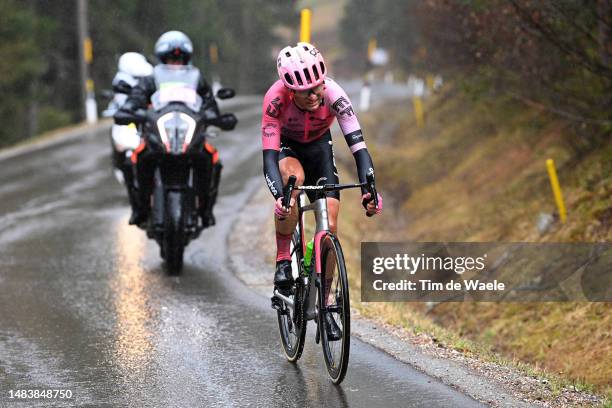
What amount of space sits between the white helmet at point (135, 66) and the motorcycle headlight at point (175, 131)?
3.25 meters

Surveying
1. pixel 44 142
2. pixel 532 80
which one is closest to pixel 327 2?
pixel 44 142

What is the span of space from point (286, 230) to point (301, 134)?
2.29 feet

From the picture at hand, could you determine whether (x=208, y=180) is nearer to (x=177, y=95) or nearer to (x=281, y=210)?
(x=177, y=95)

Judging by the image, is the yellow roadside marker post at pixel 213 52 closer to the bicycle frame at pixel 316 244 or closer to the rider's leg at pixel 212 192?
the rider's leg at pixel 212 192

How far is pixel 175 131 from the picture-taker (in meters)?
9.28

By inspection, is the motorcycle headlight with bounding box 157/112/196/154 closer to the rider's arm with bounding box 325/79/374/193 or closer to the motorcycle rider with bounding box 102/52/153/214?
the motorcycle rider with bounding box 102/52/153/214

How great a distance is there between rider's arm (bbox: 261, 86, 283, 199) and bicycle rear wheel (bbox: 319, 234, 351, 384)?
569 mm

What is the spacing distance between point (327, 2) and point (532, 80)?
122953mm

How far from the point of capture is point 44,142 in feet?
75.5

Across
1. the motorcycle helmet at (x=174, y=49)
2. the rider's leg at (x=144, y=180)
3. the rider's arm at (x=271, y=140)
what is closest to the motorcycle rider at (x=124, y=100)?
the rider's leg at (x=144, y=180)

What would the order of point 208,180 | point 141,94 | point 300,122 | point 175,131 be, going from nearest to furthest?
point 300,122 → point 175,131 → point 208,180 → point 141,94

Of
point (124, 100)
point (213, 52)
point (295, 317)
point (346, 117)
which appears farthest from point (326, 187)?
point (213, 52)
